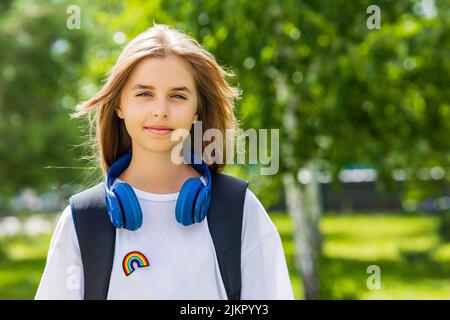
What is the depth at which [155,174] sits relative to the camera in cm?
222

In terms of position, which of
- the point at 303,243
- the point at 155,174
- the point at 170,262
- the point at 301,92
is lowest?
the point at 303,243

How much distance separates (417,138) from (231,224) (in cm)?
649

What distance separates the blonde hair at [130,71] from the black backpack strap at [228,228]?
18 cm

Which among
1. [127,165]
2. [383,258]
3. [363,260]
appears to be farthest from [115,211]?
[383,258]

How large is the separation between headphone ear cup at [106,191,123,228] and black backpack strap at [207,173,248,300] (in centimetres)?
26

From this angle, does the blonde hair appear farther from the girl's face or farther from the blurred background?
the blurred background

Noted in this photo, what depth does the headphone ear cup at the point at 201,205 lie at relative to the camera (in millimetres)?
2072

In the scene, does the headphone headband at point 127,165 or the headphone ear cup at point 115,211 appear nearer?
the headphone ear cup at point 115,211

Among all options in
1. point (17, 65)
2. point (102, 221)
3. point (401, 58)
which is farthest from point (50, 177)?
point (102, 221)

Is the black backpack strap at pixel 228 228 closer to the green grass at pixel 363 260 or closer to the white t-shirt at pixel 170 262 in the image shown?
the white t-shirt at pixel 170 262

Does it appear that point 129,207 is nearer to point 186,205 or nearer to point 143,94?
point 186,205

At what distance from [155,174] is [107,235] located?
0.88 ft

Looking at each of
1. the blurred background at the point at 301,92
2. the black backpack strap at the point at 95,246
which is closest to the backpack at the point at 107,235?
the black backpack strap at the point at 95,246
